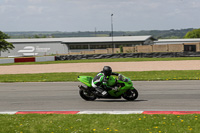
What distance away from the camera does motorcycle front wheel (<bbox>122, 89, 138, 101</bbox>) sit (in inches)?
484

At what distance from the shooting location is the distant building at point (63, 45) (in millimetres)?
82375

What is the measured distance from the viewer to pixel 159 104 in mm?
11570

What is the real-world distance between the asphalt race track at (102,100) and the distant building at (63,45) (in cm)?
6661

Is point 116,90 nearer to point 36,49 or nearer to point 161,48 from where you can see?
point 161,48

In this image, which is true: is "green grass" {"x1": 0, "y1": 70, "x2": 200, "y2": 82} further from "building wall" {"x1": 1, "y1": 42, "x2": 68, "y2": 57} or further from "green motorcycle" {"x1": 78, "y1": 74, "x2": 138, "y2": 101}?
"building wall" {"x1": 1, "y1": 42, "x2": 68, "y2": 57}

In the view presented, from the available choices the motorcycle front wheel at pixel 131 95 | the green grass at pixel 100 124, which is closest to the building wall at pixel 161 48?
the motorcycle front wheel at pixel 131 95

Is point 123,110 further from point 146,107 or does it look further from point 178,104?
point 178,104

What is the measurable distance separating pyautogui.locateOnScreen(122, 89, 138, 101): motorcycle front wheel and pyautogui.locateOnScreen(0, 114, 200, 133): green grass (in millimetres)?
2859

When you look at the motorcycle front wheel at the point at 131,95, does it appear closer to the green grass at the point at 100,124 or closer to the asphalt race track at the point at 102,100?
the asphalt race track at the point at 102,100

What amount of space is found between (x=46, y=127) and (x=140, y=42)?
2977 inches

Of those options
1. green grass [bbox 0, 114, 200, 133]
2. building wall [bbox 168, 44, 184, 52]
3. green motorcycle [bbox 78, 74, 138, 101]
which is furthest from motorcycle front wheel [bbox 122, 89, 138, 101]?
building wall [bbox 168, 44, 184, 52]

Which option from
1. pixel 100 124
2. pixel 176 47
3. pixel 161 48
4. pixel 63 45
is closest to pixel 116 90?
pixel 100 124

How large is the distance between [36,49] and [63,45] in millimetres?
7516

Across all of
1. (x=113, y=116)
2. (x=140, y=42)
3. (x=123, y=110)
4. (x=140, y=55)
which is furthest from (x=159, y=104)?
(x=140, y=42)
